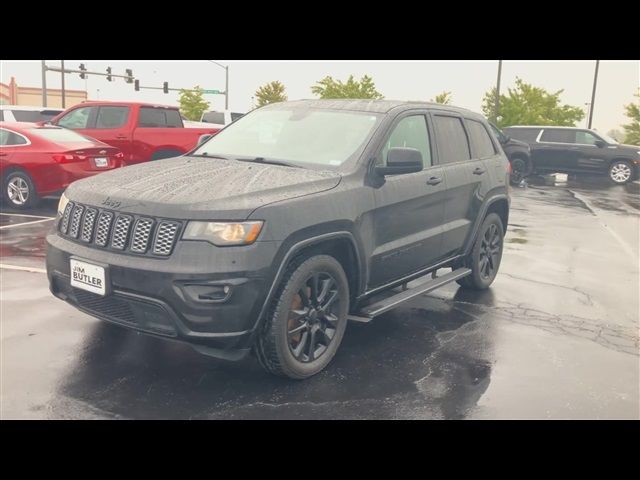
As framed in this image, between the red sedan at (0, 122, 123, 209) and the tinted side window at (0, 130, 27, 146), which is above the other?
the tinted side window at (0, 130, 27, 146)

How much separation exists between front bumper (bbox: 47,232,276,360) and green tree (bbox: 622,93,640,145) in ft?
123

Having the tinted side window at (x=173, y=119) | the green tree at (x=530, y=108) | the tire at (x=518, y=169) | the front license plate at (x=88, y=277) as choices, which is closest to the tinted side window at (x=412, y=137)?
the front license plate at (x=88, y=277)

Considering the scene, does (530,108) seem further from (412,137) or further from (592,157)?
(412,137)

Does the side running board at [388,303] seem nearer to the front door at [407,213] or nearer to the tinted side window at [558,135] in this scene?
the front door at [407,213]

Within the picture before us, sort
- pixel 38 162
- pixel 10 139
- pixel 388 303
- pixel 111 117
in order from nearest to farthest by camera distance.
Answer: pixel 388 303, pixel 38 162, pixel 10 139, pixel 111 117

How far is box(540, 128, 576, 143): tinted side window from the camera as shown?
842 inches

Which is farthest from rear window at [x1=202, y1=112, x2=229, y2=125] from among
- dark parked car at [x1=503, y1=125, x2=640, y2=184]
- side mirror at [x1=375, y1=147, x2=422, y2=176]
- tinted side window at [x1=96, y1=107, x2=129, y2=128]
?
side mirror at [x1=375, y1=147, x2=422, y2=176]

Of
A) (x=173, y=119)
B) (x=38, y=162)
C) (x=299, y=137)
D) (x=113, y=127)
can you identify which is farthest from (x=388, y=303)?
(x=173, y=119)

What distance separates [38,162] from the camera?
411 inches

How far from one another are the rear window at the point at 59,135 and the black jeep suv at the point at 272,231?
21.6 ft

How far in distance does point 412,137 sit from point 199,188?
210 centimetres

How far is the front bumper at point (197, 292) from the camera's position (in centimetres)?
346

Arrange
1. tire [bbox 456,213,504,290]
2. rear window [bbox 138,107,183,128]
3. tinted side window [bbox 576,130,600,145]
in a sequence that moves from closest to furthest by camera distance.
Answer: tire [bbox 456,213,504,290] → rear window [bbox 138,107,183,128] → tinted side window [bbox 576,130,600,145]

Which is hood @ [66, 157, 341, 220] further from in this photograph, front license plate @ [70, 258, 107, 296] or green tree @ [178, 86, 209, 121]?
green tree @ [178, 86, 209, 121]
